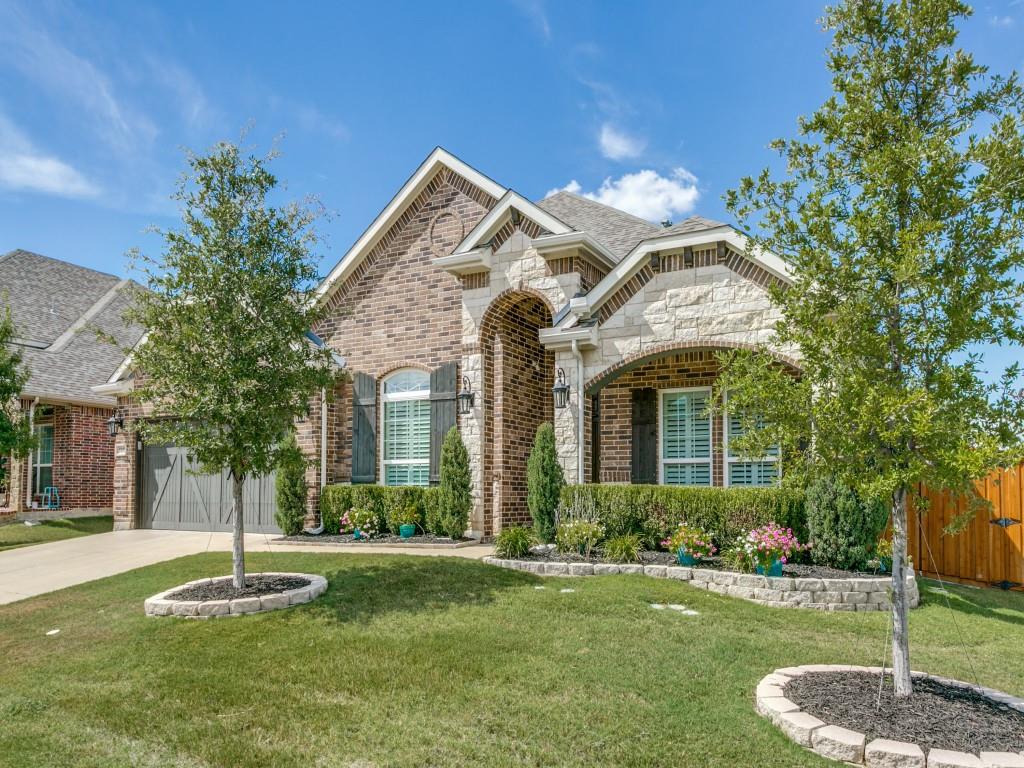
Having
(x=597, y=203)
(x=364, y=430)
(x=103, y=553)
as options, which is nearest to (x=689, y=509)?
(x=364, y=430)

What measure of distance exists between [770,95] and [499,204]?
4.92m

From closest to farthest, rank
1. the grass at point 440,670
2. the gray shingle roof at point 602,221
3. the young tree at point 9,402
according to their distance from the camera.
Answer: the grass at point 440,670, the gray shingle roof at point 602,221, the young tree at point 9,402

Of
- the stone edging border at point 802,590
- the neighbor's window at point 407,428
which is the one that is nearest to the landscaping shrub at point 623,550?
the stone edging border at point 802,590

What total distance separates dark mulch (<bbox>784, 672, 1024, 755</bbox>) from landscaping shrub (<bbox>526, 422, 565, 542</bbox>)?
18.4ft

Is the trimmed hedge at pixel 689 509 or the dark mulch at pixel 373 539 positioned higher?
the trimmed hedge at pixel 689 509

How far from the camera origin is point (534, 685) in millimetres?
5203

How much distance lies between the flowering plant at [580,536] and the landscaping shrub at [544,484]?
1.87 ft

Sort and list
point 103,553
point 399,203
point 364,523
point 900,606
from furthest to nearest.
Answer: point 399,203 → point 364,523 → point 103,553 → point 900,606

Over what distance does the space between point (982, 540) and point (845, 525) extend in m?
3.21

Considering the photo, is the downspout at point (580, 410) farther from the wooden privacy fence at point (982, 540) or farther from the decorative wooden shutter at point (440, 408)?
the wooden privacy fence at point (982, 540)

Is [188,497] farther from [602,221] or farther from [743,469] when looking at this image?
[743,469]

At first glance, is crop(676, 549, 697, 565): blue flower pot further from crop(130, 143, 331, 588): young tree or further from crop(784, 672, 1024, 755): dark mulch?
crop(130, 143, 331, 588): young tree

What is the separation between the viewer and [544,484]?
34.8ft

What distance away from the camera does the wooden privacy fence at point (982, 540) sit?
386 inches
